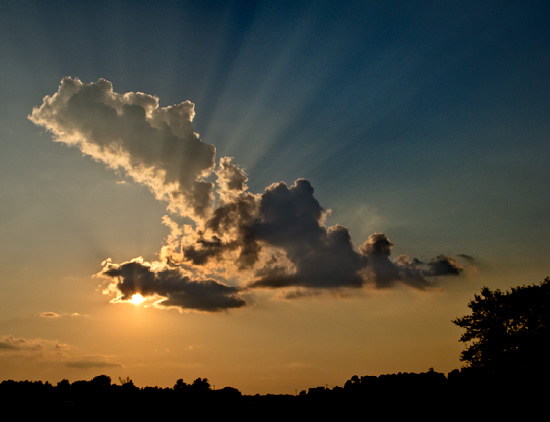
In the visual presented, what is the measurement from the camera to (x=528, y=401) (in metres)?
44.8

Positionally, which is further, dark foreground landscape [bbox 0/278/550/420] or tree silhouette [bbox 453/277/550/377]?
tree silhouette [bbox 453/277/550/377]

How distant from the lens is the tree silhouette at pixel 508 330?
195ft

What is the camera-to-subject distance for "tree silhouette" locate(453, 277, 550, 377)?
59.4 metres

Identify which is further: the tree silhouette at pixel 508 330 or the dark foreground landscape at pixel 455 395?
the tree silhouette at pixel 508 330

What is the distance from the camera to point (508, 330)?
209 feet

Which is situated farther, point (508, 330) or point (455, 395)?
point (508, 330)

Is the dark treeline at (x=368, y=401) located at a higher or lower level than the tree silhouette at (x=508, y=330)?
lower

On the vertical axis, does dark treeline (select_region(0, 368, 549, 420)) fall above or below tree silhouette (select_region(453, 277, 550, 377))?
below

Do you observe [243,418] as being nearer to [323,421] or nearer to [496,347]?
[323,421]

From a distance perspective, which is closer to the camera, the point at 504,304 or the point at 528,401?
the point at 528,401

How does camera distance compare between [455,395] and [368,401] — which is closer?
[455,395]

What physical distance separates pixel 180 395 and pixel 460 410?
4914cm

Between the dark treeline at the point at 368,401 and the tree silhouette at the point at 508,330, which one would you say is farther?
the tree silhouette at the point at 508,330

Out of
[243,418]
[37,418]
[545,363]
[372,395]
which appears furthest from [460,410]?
[37,418]
